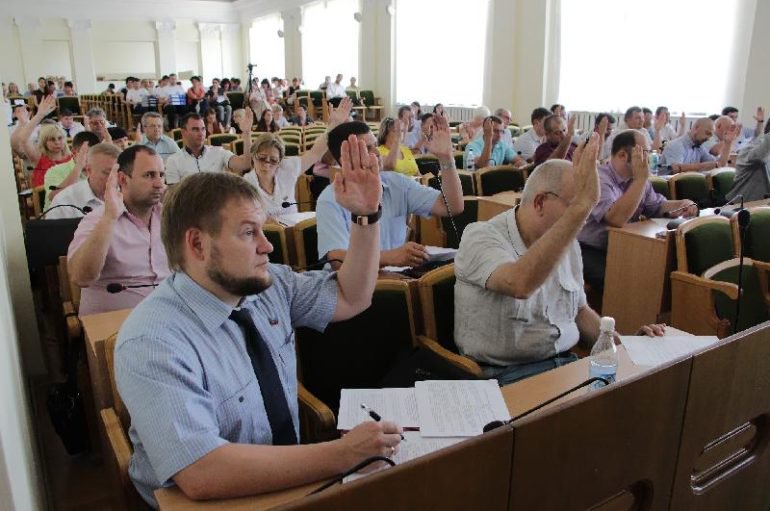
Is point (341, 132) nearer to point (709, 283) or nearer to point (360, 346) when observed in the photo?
point (360, 346)

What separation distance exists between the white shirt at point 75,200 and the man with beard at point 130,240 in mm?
755

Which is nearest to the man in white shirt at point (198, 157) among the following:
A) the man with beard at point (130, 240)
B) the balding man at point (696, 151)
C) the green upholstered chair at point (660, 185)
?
the man with beard at point (130, 240)

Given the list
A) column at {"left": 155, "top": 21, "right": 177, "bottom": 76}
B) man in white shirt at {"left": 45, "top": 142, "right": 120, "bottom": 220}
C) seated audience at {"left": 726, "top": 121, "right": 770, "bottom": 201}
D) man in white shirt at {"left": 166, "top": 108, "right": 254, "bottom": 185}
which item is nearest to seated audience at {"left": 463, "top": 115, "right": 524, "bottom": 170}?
seated audience at {"left": 726, "top": 121, "right": 770, "bottom": 201}

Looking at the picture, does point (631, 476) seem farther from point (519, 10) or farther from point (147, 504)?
point (519, 10)

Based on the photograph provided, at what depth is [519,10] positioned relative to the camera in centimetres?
994

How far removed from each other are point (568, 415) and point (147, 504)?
1.00m

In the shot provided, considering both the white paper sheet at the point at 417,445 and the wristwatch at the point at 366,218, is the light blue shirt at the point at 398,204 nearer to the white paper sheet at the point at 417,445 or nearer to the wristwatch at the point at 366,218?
the wristwatch at the point at 366,218

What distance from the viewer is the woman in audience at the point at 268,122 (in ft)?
29.7

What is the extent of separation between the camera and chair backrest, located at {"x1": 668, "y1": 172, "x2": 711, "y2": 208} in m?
4.41

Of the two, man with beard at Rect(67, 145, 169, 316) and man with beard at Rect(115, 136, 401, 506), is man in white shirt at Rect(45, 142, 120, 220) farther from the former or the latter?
man with beard at Rect(115, 136, 401, 506)

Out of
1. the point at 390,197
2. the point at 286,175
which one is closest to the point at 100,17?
the point at 286,175

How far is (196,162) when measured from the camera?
16.2ft

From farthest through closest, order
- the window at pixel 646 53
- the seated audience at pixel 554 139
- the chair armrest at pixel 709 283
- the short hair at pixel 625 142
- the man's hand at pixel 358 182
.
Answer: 1. the window at pixel 646 53
2. the seated audience at pixel 554 139
3. the short hair at pixel 625 142
4. the chair armrest at pixel 709 283
5. the man's hand at pixel 358 182

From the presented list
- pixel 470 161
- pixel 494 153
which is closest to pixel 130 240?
pixel 470 161
